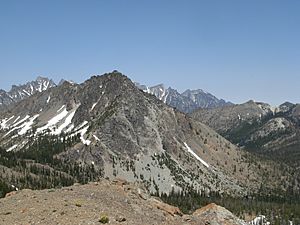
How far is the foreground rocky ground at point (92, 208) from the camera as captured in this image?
45125 millimetres

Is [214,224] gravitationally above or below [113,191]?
below

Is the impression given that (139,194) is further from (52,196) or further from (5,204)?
(5,204)

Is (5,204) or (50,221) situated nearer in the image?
(50,221)

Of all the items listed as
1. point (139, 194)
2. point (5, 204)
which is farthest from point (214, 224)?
point (5, 204)

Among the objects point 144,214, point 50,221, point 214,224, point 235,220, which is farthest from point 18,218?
point 235,220

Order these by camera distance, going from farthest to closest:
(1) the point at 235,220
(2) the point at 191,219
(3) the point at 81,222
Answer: (1) the point at 235,220 → (2) the point at 191,219 → (3) the point at 81,222

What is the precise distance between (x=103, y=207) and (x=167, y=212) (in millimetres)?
9990

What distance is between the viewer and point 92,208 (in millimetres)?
47812

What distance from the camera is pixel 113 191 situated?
2231 inches

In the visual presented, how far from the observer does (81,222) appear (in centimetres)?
4350

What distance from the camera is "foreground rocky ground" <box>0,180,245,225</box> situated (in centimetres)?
4512

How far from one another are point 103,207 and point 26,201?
9.62 m

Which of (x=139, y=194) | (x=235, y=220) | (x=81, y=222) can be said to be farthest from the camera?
(x=235, y=220)

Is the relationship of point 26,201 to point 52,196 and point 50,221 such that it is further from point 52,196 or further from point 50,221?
point 50,221
